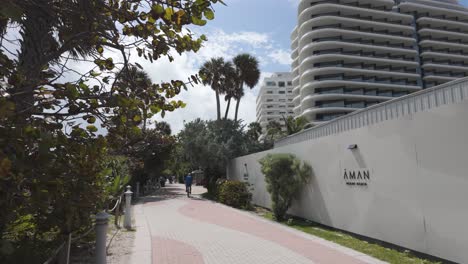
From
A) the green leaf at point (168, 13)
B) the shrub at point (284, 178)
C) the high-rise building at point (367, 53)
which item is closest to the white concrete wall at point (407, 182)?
the shrub at point (284, 178)

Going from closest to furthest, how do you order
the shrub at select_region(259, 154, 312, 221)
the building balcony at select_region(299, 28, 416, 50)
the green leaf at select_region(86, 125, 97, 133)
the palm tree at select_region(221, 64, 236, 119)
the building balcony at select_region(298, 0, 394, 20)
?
the green leaf at select_region(86, 125, 97, 133) < the shrub at select_region(259, 154, 312, 221) < the palm tree at select_region(221, 64, 236, 119) < the building balcony at select_region(299, 28, 416, 50) < the building balcony at select_region(298, 0, 394, 20)

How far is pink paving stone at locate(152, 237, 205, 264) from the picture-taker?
7548 millimetres

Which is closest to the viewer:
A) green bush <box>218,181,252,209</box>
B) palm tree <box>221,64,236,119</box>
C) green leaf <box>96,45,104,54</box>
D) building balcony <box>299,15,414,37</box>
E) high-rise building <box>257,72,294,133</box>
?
green leaf <box>96,45,104,54</box>

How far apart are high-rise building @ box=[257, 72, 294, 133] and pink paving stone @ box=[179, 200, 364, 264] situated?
106m

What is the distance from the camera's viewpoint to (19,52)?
12.8ft

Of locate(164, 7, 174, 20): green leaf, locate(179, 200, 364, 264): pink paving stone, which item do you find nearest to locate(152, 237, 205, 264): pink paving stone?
locate(179, 200, 364, 264): pink paving stone

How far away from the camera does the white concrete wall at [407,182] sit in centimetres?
642

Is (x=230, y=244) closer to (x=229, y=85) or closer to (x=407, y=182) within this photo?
(x=407, y=182)

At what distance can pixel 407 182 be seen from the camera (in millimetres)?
7707

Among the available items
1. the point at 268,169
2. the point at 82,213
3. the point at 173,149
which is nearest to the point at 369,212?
the point at 268,169

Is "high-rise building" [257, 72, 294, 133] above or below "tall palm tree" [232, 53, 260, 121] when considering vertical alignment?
above

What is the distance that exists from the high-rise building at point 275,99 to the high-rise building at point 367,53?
3772 centimetres

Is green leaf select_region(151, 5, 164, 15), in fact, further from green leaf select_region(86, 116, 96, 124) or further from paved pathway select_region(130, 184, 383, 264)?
paved pathway select_region(130, 184, 383, 264)

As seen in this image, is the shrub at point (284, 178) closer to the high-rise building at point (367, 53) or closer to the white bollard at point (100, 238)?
the white bollard at point (100, 238)
